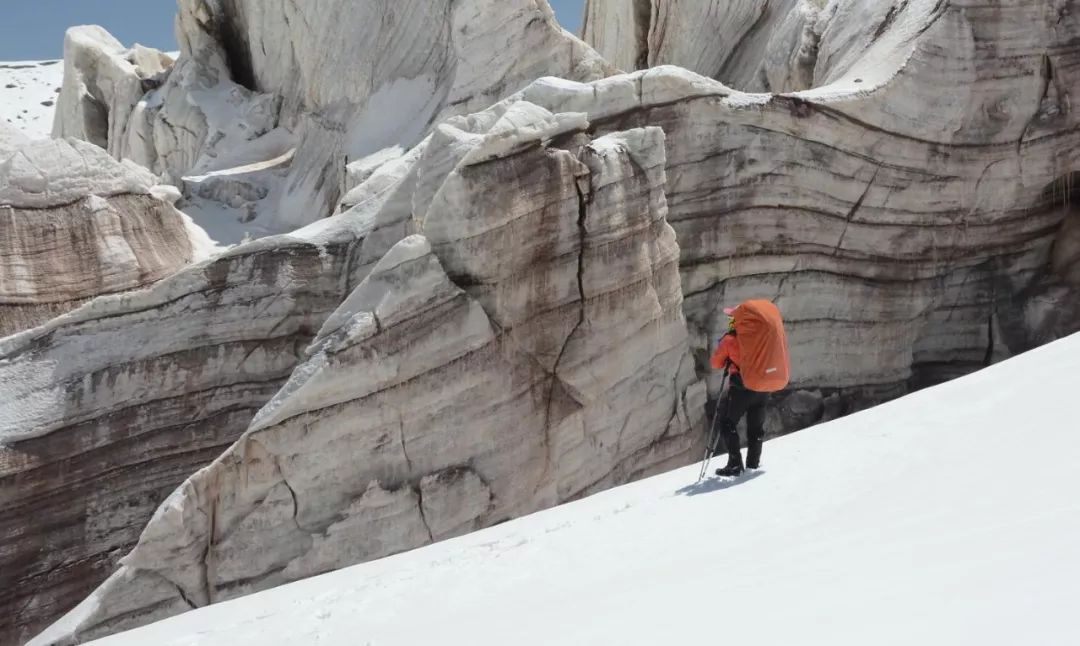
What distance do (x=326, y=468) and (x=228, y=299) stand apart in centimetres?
244

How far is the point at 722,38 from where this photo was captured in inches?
581

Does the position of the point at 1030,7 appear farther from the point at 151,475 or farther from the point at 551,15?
the point at 151,475

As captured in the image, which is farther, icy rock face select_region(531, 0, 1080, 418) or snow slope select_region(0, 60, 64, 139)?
snow slope select_region(0, 60, 64, 139)

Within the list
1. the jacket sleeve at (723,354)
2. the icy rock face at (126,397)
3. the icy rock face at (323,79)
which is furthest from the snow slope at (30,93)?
the jacket sleeve at (723,354)

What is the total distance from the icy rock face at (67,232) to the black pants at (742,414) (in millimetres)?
6887

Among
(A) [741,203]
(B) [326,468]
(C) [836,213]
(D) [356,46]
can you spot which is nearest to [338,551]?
(B) [326,468]

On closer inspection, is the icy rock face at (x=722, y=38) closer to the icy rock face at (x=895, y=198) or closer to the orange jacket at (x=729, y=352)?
the icy rock face at (x=895, y=198)

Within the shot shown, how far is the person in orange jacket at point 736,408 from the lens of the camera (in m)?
4.88

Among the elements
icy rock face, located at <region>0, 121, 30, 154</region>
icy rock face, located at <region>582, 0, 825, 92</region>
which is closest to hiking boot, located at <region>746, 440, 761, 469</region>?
icy rock face, located at <region>582, 0, 825, 92</region>

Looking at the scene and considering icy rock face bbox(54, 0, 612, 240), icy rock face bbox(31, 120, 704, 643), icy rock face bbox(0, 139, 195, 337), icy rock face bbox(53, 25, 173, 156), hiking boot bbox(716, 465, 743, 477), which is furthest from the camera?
icy rock face bbox(53, 25, 173, 156)

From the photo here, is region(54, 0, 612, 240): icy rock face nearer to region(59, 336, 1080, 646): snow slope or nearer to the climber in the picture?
the climber

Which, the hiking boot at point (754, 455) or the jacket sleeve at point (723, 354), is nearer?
the hiking boot at point (754, 455)

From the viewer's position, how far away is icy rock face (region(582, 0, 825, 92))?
11.9m

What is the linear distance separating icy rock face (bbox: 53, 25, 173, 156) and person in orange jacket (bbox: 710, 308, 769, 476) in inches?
745
